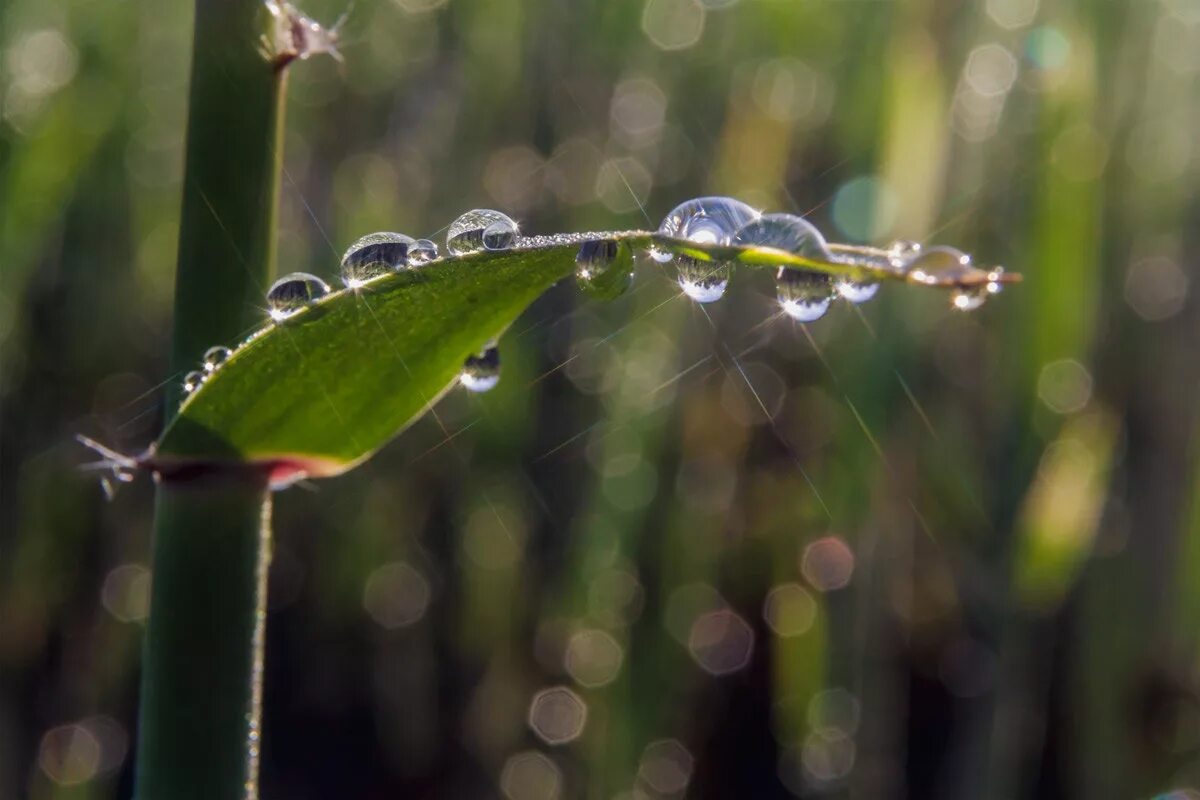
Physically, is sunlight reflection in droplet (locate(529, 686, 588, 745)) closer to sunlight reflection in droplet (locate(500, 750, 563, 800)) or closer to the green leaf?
sunlight reflection in droplet (locate(500, 750, 563, 800))

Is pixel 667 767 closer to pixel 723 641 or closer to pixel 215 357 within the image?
pixel 723 641

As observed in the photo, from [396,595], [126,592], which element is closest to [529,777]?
[396,595]

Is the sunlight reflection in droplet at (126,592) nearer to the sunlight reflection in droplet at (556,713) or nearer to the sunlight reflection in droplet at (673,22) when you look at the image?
the sunlight reflection in droplet at (556,713)

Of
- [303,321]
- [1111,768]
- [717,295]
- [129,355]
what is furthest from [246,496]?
[129,355]

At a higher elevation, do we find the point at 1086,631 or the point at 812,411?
the point at 812,411

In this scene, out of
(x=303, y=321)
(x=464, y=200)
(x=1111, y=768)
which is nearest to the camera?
(x=303, y=321)

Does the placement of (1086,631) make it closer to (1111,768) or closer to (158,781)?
(1111,768)

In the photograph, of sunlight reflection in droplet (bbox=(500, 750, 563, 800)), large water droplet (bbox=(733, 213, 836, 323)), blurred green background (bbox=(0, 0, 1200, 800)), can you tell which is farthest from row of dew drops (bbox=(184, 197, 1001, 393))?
sunlight reflection in droplet (bbox=(500, 750, 563, 800))
